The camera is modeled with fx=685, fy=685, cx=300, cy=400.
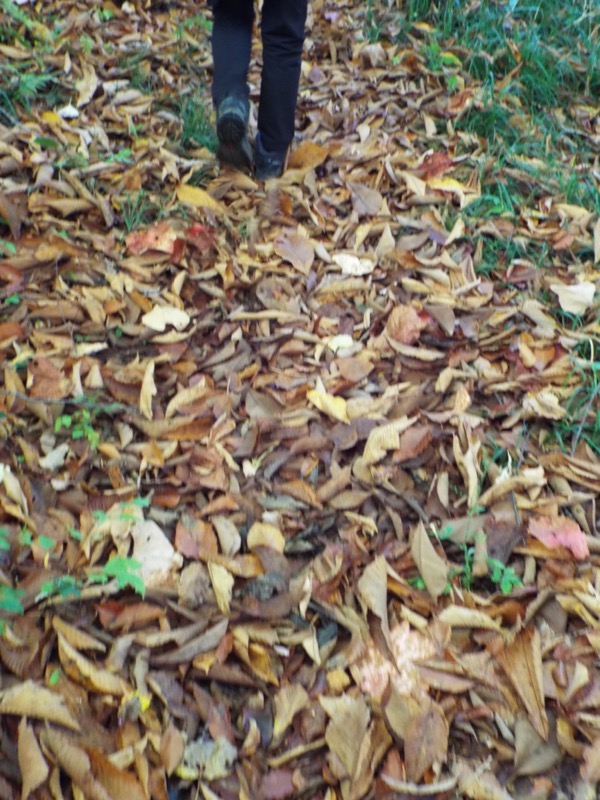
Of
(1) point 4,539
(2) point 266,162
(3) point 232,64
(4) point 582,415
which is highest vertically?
(3) point 232,64

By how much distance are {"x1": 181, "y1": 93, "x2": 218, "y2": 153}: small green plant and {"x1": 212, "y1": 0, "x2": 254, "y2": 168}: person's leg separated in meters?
0.32

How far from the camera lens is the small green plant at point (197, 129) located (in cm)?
323

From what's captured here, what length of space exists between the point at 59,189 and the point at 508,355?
6.14 ft

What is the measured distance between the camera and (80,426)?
2037 millimetres

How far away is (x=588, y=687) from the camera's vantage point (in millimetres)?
1611

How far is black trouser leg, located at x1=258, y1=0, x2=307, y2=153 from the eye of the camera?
2.70 meters

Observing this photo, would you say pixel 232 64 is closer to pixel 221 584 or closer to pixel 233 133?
pixel 233 133

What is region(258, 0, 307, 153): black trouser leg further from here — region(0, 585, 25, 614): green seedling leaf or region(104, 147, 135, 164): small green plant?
region(0, 585, 25, 614): green seedling leaf

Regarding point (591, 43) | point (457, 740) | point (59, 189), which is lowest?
point (457, 740)

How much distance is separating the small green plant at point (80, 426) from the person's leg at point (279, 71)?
1617mm

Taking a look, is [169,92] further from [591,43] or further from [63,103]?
[591,43]

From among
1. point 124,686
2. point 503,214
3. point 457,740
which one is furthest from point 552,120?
point 124,686

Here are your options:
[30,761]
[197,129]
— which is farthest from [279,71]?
[30,761]

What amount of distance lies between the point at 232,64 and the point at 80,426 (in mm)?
1737
